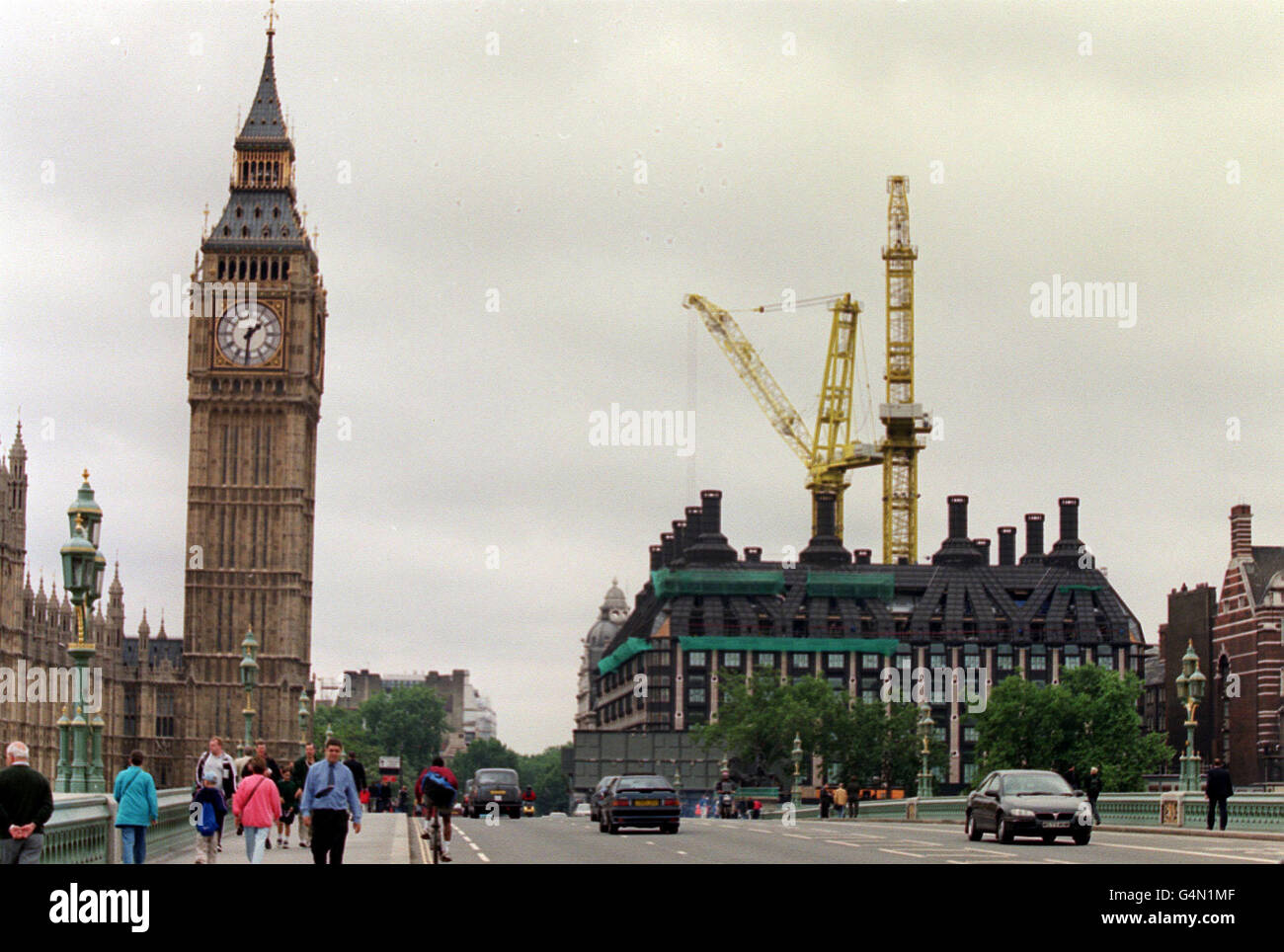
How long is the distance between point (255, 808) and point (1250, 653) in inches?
4309

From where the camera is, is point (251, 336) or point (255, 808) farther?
point (251, 336)

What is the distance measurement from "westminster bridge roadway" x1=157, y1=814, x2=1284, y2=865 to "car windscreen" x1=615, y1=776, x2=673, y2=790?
1.17m

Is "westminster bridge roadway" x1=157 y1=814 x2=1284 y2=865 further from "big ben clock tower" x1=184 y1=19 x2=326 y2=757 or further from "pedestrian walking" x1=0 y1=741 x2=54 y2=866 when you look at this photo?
"big ben clock tower" x1=184 y1=19 x2=326 y2=757

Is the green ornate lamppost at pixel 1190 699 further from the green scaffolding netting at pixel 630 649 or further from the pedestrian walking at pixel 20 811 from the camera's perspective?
the green scaffolding netting at pixel 630 649

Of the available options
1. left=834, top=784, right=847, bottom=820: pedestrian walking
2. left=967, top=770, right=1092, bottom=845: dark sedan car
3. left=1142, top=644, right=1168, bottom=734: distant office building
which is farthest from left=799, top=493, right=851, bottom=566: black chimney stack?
left=967, top=770, right=1092, bottom=845: dark sedan car

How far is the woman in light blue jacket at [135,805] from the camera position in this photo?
27.8 metres

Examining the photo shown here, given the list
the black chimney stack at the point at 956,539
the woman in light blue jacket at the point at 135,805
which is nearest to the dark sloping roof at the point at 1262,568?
the black chimney stack at the point at 956,539

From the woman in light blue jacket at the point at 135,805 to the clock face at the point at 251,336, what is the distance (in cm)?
12608

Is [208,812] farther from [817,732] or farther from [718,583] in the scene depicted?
[718,583]

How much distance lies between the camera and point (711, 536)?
18338cm

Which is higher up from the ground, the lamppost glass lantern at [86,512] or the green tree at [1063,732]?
the lamppost glass lantern at [86,512]

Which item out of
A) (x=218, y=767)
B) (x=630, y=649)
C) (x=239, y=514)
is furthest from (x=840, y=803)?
(x=630, y=649)

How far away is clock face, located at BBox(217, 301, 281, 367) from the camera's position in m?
152
